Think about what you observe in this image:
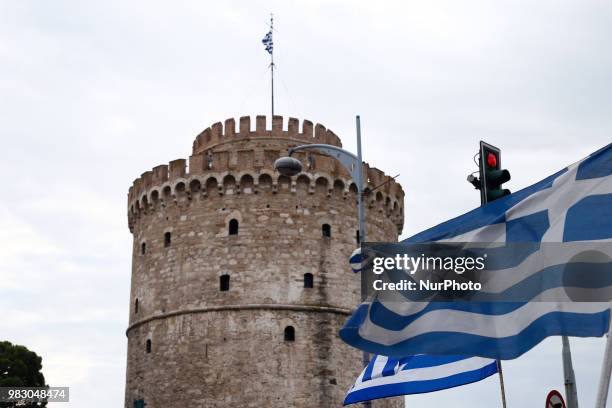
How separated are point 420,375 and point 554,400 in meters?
4.35

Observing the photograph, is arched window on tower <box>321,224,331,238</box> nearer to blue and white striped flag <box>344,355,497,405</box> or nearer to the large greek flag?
blue and white striped flag <box>344,355,497,405</box>

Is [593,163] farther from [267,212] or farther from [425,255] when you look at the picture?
[267,212]

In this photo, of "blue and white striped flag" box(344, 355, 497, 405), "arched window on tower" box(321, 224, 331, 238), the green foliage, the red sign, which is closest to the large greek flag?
the red sign

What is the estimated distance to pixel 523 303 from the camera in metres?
8.73

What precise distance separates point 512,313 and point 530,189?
4.70 feet

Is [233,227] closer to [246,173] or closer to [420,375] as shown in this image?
[246,173]

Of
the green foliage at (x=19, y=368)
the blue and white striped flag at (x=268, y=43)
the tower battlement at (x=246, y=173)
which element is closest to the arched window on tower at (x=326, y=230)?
the tower battlement at (x=246, y=173)

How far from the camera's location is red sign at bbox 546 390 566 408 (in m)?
8.88

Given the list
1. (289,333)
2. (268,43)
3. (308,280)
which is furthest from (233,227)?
(268,43)

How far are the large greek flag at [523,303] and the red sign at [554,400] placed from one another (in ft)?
2.45

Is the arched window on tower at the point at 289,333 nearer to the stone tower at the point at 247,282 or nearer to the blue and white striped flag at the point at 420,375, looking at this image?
the stone tower at the point at 247,282

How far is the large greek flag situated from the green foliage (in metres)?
28.2

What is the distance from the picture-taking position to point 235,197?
91.9 ft

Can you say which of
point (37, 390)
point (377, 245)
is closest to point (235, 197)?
point (37, 390)
